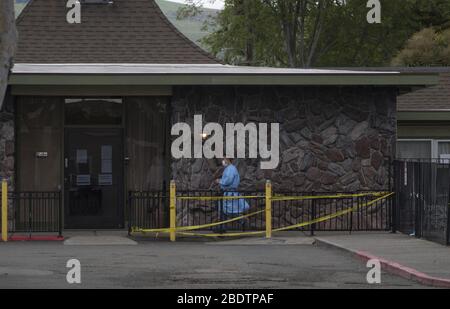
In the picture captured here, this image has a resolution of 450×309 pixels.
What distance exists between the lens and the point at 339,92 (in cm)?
2427

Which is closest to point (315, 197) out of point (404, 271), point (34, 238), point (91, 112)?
point (91, 112)

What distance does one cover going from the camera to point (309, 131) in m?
24.2

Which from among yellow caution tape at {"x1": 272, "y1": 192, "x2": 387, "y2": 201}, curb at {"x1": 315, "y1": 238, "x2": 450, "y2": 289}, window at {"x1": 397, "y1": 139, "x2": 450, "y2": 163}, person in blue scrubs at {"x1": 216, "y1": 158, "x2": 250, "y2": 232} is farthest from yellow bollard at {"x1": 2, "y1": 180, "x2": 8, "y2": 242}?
window at {"x1": 397, "y1": 139, "x2": 450, "y2": 163}

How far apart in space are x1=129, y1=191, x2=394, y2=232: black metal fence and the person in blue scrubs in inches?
15.3

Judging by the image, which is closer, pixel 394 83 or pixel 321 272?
pixel 321 272

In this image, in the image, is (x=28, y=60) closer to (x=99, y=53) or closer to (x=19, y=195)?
(x=99, y=53)

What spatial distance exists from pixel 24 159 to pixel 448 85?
14.1 meters

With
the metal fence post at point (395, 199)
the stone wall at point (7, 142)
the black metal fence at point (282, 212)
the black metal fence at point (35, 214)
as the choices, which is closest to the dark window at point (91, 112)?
the stone wall at point (7, 142)

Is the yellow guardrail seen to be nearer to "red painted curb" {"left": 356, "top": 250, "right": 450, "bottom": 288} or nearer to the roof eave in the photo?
the roof eave

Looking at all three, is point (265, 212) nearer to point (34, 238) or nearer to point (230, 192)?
→ point (230, 192)

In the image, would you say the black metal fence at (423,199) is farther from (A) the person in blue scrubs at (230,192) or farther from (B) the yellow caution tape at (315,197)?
(A) the person in blue scrubs at (230,192)

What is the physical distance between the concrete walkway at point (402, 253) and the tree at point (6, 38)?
21.1ft
